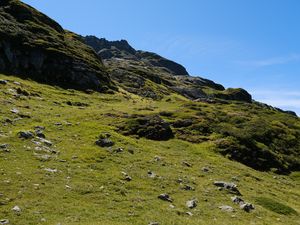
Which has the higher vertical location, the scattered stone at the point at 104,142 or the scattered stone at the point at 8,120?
the scattered stone at the point at 104,142

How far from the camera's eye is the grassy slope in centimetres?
2462

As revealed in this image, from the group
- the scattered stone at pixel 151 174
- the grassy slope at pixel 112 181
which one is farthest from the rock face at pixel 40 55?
the scattered stone at pixel 151 174

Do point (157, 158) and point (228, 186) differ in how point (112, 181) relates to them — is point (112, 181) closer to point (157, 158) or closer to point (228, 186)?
point (228, 186)

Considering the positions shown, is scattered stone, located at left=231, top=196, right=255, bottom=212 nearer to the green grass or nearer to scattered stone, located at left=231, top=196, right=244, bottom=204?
scattered stone, located at left=231, top=196, right=244, bottom=204

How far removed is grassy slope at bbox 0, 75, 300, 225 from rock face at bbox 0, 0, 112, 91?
3515 centimetres

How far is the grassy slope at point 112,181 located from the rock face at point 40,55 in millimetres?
35153

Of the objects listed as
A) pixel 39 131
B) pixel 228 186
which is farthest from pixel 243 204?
pixel 39 131

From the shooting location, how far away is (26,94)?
6756 centimetres

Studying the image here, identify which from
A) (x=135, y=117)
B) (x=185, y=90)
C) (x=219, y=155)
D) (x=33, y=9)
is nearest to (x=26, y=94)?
(x=135, y=117)

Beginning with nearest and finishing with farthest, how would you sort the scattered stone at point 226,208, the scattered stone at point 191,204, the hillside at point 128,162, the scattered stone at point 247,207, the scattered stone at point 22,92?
the hillside at point 128,162 → the scattered stone at point 191,204 → the scattered stone at point 226,208 → the scattered stone at point 247,207 → the scattered stone at point 22,92

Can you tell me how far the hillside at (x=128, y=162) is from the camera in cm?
2581

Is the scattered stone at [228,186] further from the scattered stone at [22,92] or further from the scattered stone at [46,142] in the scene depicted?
the scattered stone at [22,92]

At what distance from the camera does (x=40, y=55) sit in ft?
310

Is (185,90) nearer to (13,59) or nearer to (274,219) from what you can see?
(13,59)
